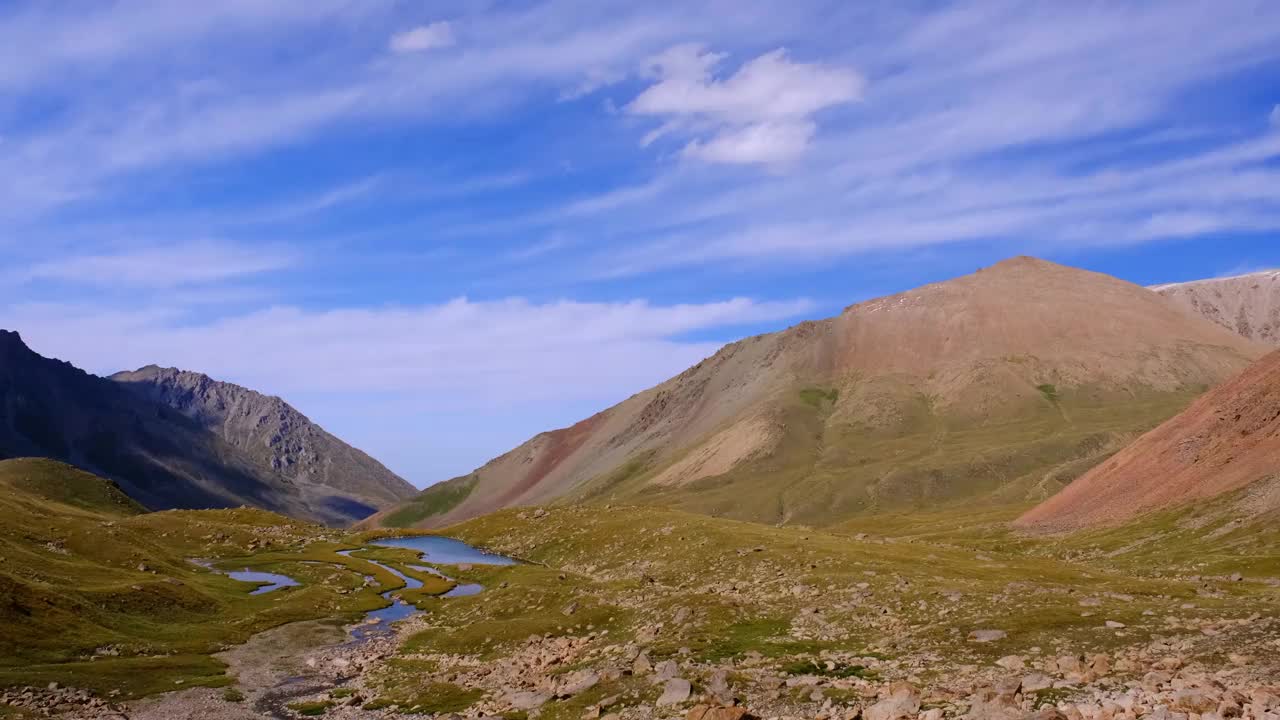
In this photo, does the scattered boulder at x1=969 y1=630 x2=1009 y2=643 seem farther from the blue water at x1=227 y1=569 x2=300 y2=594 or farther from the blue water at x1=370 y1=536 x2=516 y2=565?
the blue water at x1=370 y1=536 x2=516 y2=565

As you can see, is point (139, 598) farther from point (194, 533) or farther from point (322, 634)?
point (194, 533)

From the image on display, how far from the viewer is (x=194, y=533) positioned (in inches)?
6609

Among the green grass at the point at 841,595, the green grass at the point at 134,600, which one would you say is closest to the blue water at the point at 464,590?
the green grass at the point at 841,595

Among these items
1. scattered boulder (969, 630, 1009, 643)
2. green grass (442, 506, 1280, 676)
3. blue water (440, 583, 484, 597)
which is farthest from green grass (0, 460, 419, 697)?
scattered boulder (969, 630, 1009, 643)

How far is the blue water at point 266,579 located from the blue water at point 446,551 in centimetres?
2384

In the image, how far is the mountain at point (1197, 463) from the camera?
131m

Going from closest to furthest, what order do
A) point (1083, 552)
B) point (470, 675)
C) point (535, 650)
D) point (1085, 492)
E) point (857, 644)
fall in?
1. point (857, 644)
2. point (470, 675)
3. point (535, 650)
4. point (1083, 552)
5. point (1085, 492)

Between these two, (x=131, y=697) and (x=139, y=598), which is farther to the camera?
(x=139, y=598)

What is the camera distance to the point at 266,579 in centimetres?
13012

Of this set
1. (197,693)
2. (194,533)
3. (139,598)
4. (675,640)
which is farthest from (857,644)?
(194,533)

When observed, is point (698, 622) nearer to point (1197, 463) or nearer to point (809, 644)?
point (809, 644)

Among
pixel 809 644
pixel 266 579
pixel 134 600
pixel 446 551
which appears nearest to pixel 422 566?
pixel 446 551

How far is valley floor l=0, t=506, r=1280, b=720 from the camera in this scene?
44031 millimetres

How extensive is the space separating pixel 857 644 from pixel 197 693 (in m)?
45.9
